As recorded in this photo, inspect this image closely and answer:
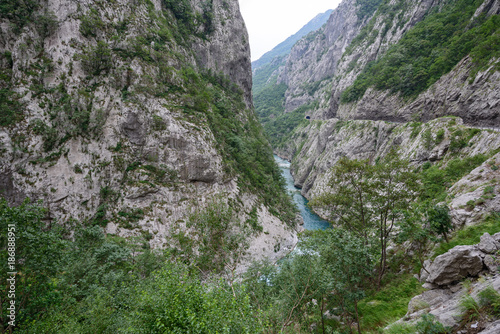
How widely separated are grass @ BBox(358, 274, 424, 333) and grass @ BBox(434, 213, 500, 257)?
2.19 metres

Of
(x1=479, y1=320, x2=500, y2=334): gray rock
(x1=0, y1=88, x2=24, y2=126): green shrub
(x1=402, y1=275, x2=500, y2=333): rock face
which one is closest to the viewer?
(x1=479, y1=320, x2=500, y2=334): gray rock

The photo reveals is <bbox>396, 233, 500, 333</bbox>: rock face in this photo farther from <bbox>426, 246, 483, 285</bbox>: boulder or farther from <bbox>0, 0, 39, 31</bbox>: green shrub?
<bbox>0, 0, 39, 31</bbox>: green shrub

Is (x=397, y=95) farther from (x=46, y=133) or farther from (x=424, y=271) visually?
(x=46, y=133)

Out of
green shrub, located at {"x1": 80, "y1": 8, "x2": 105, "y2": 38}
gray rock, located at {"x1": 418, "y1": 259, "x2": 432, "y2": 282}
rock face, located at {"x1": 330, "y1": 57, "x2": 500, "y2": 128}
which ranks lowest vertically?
rock face, located at {"x1": 330, "y1": 57, "x2": 500, "y2": 128}

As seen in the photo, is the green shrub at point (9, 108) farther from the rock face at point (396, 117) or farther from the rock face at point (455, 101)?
the rock face at point (455, 101)

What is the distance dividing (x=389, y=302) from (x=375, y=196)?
5649 mm

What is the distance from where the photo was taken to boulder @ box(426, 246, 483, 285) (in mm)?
6629

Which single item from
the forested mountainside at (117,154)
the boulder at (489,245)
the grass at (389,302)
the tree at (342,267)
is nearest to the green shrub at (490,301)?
the boulder at (489,245)

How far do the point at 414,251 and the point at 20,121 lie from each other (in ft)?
117

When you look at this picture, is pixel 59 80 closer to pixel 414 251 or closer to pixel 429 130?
pixel 414 251

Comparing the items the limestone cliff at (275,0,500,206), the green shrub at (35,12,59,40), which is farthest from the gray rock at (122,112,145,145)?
the limestone cliff at (275,0,500,206)

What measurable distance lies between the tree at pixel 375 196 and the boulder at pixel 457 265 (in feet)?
12.1

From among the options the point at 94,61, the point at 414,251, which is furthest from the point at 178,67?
the point at 414,251

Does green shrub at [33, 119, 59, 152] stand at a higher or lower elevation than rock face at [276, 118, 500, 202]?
higher
